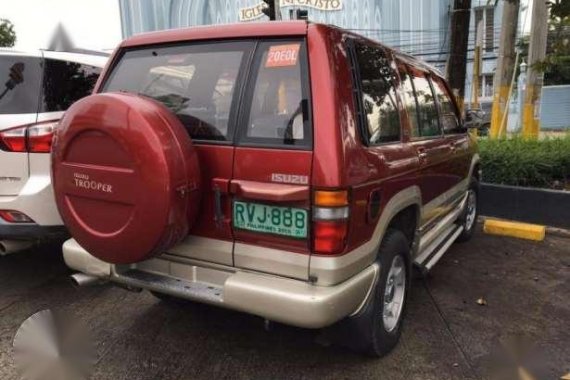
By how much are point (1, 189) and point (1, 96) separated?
0.66 meters

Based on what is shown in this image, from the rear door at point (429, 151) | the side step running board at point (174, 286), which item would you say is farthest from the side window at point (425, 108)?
the side step running board at point (174, 286)

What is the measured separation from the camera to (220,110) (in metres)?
2.80

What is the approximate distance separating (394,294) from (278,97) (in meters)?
1.47

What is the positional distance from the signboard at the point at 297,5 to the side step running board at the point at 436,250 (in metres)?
21.7

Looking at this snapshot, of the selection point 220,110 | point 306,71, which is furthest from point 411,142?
point 220,110

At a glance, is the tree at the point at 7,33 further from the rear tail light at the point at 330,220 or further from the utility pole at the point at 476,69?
the rear tail light at the point at 330,220

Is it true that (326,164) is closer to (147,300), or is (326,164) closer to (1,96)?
(147,300)

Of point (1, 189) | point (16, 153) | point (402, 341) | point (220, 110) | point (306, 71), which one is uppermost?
point (306, 71)

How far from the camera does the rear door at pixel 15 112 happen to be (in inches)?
143

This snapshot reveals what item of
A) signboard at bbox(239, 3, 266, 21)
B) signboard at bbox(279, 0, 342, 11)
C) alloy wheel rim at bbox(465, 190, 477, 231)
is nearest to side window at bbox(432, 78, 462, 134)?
alloy wheel rim at bbox(465, 190, 477, 231)

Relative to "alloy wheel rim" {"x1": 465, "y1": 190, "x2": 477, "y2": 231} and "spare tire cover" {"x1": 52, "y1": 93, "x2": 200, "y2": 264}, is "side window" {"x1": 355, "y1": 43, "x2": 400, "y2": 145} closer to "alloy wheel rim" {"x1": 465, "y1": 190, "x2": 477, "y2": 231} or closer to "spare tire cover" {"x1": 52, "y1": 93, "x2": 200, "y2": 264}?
"spare tire cover" {"x1": 52, "y1": 93, "x2": 200, "y2": 264}

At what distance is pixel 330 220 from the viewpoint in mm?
2469

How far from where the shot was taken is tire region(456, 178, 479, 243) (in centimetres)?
542

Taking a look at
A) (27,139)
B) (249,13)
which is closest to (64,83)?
(27,139)
